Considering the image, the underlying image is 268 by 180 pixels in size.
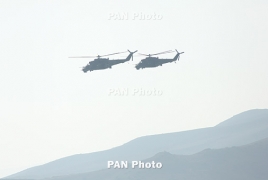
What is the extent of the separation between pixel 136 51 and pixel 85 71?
11024 mm

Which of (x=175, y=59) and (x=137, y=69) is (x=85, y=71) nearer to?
(x=137, y=69)

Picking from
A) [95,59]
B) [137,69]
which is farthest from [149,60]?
[95,59]

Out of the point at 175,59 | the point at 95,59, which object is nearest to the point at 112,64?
the point at 95,59

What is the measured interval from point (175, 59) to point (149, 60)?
6.02 metres

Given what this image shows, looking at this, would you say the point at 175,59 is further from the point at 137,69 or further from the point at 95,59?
the point at 95,59

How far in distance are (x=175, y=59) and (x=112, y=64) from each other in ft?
46.6

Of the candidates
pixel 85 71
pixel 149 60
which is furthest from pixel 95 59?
pixel 149 60

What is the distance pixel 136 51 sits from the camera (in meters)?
115

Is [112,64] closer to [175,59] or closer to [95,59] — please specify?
[95,59]

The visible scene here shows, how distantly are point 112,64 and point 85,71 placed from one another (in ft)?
18.4

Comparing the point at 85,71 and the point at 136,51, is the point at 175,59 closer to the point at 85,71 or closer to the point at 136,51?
the point at 136,51

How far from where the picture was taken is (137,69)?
118 m

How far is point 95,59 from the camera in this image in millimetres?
115375

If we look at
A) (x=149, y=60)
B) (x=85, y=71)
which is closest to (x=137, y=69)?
(x=149, y=60)
